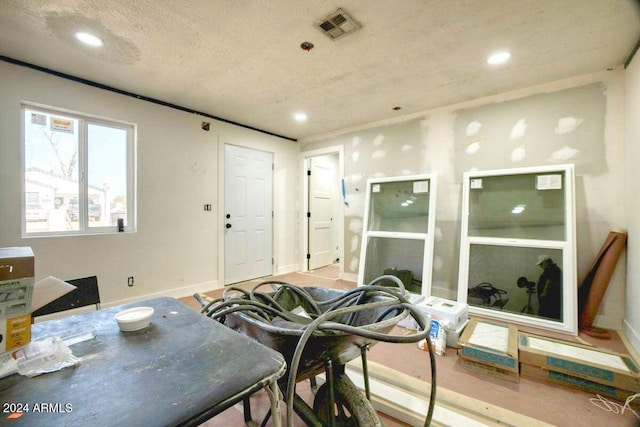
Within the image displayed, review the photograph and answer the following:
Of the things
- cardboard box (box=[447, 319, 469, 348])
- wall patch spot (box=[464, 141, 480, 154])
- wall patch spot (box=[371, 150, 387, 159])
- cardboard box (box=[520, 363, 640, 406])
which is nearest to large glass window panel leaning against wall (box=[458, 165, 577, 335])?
wall patch spot (box=[464, 141, 480, 154])

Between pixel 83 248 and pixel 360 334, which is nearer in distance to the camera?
pixel 360 334

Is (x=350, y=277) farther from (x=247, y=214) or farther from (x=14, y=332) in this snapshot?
(x=14, y=332)

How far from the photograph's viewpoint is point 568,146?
2.80 m

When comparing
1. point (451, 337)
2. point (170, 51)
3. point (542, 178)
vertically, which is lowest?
point (451, 337)

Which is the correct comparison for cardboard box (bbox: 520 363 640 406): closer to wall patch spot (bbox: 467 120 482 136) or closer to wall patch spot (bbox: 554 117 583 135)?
wall patch spot (bbox: 554 117 583 135)

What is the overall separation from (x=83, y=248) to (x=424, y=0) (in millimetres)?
3741

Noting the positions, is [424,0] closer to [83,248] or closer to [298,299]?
[298,299]

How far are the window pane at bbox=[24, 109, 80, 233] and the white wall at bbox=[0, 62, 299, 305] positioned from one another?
0.42 feet

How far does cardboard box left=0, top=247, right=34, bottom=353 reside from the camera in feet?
2.37

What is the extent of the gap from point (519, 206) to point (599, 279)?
913 mm

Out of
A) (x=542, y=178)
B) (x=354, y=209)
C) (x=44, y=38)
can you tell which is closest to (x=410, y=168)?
(x=354, y=209)

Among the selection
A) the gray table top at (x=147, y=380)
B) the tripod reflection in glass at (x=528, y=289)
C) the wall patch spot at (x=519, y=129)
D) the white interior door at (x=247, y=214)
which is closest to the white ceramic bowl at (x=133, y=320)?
the gray table top at (x=147, y=380)

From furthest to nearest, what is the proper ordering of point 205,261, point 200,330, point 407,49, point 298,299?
point 205,261 < point 407,49 < point 298,299 < point 200,330

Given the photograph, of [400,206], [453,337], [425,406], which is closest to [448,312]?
[453,337]
